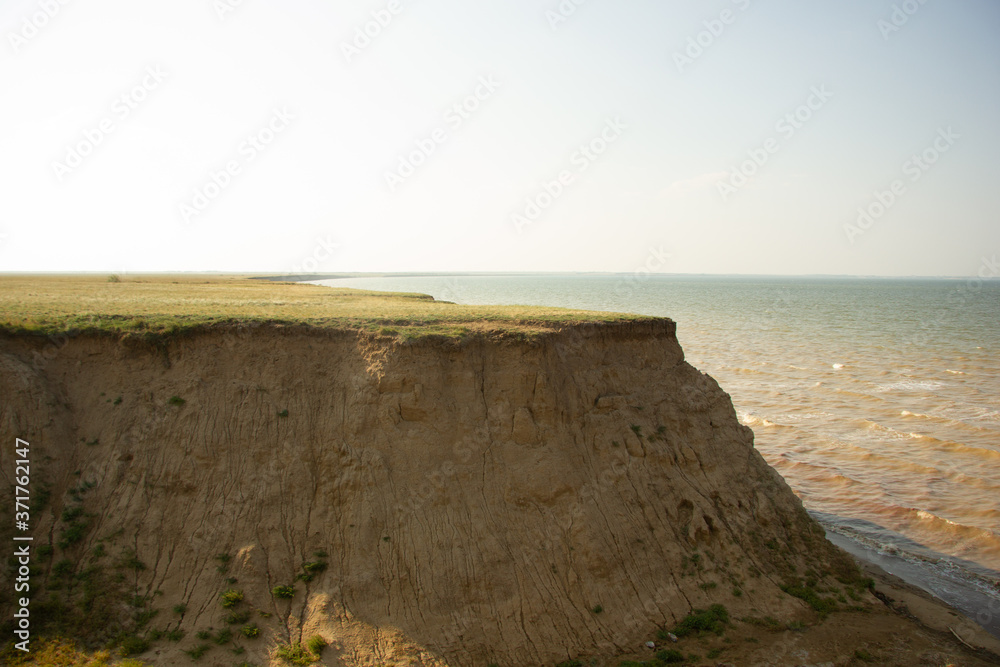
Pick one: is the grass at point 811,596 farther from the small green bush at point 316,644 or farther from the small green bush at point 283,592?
the small green bush at point 283,592

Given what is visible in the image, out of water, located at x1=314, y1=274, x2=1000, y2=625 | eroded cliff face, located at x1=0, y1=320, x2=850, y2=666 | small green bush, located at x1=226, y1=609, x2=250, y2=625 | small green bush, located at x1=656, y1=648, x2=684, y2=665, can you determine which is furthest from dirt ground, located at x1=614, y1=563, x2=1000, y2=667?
small green bush, located at x1=226, y1=609, x2=250, y2=625

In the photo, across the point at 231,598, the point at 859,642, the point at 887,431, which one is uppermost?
the point at 887,431

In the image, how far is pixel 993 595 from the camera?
45.3 feet

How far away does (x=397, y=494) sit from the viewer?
12.1 meters

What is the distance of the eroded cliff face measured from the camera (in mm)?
10883

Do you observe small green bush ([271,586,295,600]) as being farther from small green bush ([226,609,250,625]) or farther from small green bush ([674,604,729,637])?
small green bush ([674,604,729,637])

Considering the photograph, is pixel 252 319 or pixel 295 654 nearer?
pixel 295 654

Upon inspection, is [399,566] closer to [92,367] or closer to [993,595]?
[92,367]

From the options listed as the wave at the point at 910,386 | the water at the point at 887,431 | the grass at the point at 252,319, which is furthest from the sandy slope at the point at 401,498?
the wave at the point at 910,386

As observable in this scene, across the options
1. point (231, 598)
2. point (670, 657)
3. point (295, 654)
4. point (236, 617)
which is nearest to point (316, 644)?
point (295, 654)

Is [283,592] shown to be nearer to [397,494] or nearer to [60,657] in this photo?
[397,494]

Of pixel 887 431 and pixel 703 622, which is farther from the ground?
pixel 887 431

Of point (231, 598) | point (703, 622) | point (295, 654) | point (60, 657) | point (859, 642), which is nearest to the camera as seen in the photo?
point (60, 657)

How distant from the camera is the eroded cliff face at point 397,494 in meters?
10.9
